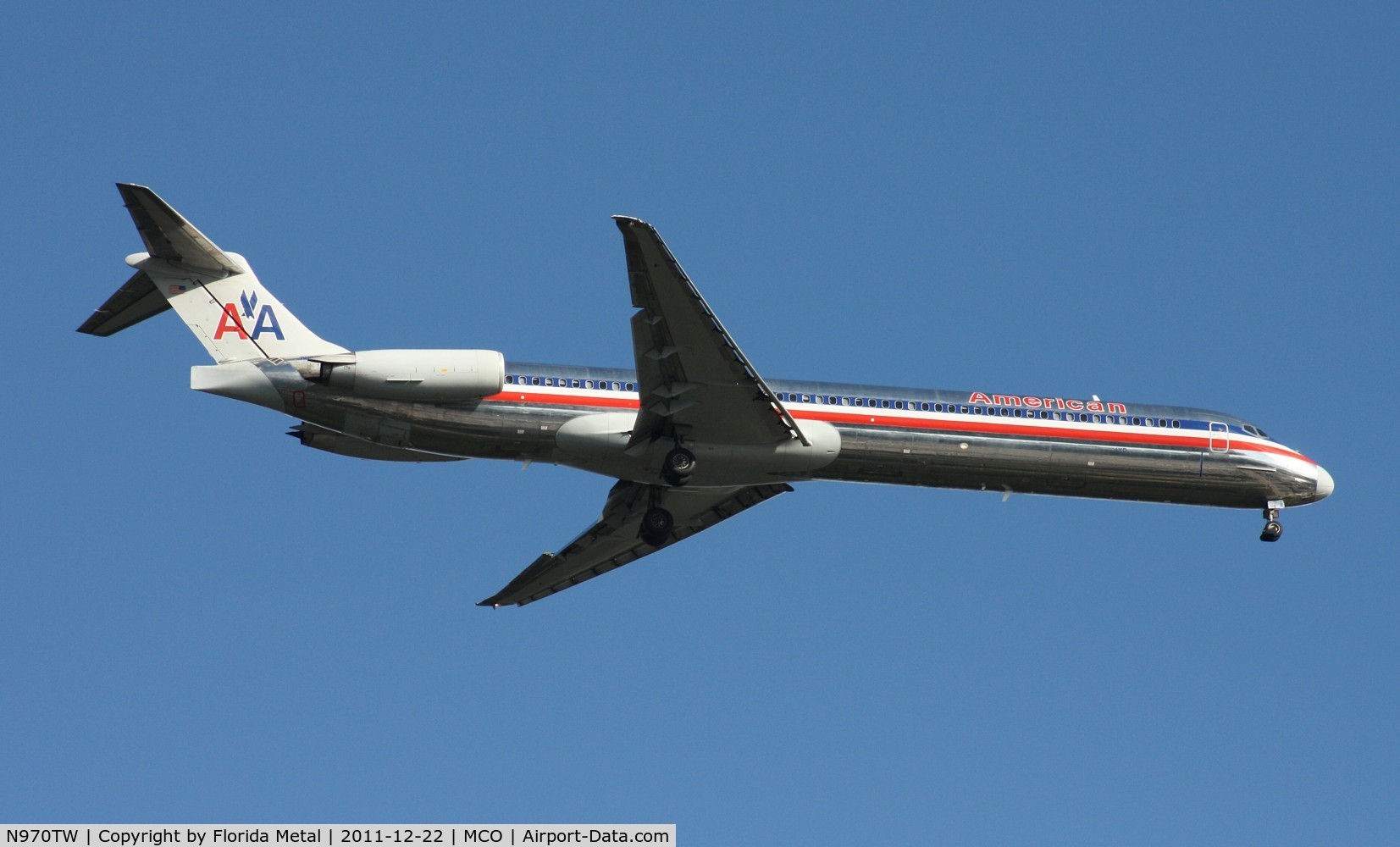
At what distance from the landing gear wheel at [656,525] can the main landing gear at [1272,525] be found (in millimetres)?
13399

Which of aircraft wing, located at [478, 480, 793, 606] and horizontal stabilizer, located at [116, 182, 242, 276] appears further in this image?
aircraft wing, located at [478, 480, 793, 606]

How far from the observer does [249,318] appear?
33.3 metres

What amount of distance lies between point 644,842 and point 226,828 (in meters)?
6.91

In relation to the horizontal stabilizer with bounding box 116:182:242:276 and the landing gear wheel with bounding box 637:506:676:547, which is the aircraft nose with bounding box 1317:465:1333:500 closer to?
the landing gear wheel with bounding box 637:506:676:547

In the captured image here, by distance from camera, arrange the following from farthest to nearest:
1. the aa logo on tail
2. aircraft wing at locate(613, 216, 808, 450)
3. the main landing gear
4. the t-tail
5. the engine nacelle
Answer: the main landing gear → the aa logo on tail → the t-tail → the engine nacelle → aircraft wing at locate(613, 216, 808, 450)

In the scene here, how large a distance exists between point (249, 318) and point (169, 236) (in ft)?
7.23

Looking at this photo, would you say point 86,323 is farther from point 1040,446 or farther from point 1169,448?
point 1169,448

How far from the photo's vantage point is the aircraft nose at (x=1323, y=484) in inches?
1508

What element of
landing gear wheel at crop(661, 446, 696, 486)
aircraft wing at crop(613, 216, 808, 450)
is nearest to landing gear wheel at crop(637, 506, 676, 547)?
landing gear wheel at crop(661, 446, 696, 486)

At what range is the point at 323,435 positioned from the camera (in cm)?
3362

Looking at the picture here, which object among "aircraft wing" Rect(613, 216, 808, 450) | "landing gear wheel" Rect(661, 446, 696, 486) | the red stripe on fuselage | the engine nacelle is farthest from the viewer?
"landing gear wheel" Rect(661, 446, 696, 486)

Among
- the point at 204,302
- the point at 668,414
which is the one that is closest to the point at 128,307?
the point at 204,302

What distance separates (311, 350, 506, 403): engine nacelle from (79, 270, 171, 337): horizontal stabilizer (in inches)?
140

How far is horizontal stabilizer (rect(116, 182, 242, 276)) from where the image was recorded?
31375 mm
